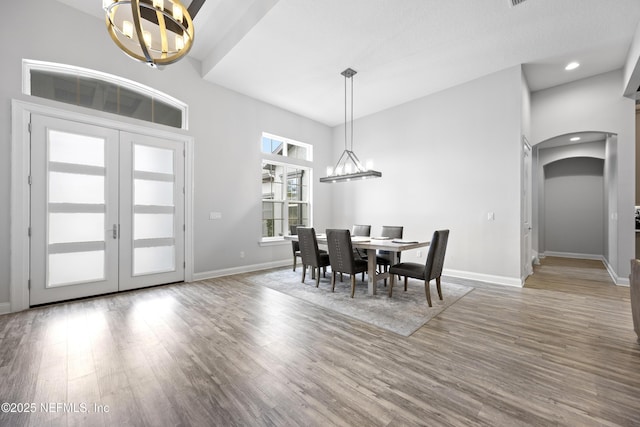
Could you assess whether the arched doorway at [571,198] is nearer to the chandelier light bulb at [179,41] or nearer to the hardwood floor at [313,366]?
the hardwood floor at [313,366]

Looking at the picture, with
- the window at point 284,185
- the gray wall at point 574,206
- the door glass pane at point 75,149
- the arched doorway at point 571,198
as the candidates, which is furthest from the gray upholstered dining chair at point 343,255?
the gray wall at point 574,206

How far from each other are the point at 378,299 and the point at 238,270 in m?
2.85

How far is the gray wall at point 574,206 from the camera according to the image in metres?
6.79

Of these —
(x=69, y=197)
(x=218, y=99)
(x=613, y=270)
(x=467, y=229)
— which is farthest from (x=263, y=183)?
(x=613, y=270)

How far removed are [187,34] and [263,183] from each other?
386cm

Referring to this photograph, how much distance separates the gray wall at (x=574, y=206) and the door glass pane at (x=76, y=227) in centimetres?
1014

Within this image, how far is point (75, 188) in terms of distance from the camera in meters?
3.46

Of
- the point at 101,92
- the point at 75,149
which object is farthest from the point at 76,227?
the point at 101,92

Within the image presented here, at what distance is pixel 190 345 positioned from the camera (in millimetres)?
2279

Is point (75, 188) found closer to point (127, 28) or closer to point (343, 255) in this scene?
point (127, 28)

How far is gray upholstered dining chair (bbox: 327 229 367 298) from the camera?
11.6ft

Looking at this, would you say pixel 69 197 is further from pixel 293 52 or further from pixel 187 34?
pixel 293 52

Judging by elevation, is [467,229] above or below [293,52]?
below

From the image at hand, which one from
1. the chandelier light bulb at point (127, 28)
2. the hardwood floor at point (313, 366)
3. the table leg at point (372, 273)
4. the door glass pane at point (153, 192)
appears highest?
the chandelier light bulb at point (127, 28)
